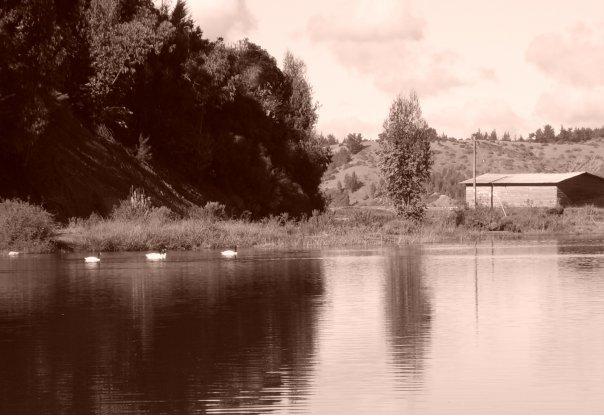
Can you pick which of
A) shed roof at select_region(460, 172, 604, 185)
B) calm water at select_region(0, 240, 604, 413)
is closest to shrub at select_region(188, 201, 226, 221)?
calm water at select_region(0, 240, 604, 413)

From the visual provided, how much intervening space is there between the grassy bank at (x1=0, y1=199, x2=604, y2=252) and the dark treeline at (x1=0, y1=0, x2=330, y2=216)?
17.0 feet

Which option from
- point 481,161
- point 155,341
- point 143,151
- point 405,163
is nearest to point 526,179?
point 405,163

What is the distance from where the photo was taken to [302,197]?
268 feet

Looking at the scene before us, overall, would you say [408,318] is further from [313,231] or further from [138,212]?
[313,231]

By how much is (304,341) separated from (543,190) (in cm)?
8262

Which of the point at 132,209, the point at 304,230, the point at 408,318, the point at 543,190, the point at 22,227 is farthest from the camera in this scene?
the point at 543,190

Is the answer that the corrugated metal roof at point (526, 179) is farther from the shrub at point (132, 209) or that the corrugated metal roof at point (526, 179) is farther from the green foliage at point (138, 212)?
the shrub at point (132, 209)

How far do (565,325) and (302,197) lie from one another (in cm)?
6126

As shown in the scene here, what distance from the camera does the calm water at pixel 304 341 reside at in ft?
45.5

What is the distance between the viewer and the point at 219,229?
55656 millimetres

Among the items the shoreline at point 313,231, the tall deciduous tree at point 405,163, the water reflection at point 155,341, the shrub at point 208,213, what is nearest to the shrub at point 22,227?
the shoreline at point 313,231

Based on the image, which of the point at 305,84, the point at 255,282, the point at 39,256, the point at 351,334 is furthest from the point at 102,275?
the point at 305,84

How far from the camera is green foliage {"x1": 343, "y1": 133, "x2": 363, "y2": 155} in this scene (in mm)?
182750

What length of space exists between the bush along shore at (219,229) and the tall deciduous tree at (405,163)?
4.68 feet
